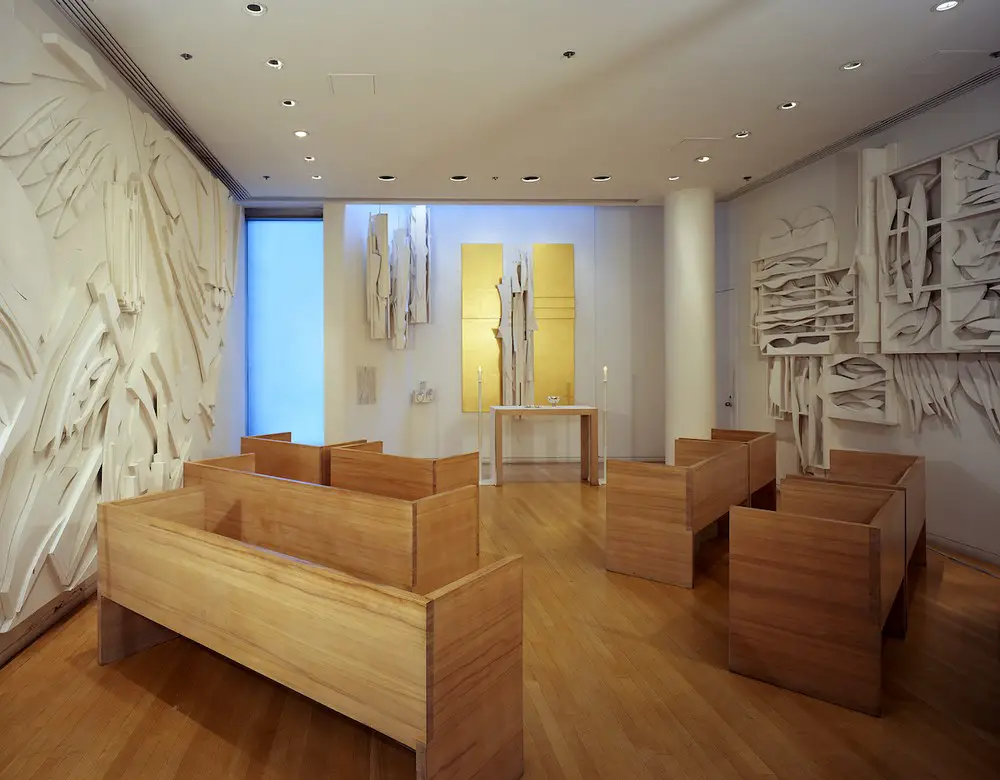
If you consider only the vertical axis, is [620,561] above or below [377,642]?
below

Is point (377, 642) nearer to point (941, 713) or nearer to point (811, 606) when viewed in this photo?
point (811, 606)

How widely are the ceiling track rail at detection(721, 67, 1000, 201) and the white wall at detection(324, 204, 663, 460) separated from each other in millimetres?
Result: 1725

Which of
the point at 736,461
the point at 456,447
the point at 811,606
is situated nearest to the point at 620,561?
the point at 736,461

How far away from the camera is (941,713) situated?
7.17 ft

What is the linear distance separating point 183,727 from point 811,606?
7.70ft

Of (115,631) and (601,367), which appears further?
(601,367)

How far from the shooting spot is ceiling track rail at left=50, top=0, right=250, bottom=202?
311 centimetres

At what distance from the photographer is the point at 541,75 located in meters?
3.86

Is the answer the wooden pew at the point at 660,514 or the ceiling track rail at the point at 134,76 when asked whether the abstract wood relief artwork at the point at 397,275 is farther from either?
the wooden pew at the point at 660,514

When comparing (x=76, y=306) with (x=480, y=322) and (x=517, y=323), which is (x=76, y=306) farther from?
(x=517, y=323)

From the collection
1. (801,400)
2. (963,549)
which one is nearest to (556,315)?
(801,400)

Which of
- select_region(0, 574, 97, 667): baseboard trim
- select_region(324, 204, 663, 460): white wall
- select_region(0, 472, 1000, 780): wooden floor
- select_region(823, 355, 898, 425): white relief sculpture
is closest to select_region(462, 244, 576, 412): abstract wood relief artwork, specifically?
select_region(324, 204, 663, 460): white wall

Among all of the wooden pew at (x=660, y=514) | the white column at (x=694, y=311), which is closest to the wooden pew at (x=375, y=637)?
the wooden pew at (x=660, y=514)

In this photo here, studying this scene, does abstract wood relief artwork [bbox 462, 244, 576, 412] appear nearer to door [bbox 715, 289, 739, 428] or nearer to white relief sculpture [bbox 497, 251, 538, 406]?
white relief sculpture [bbox 497, 251, 538, 406]
